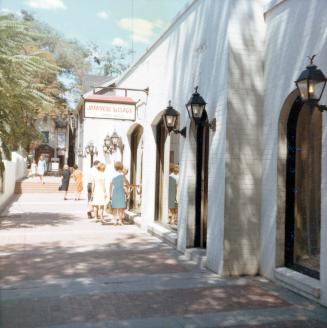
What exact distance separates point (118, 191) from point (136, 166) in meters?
2.53

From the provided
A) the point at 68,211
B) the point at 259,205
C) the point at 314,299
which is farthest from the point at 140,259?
the point at 68,211

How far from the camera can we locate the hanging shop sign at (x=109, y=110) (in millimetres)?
11855


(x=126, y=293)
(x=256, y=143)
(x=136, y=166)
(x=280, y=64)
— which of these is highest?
(x=280, y=64)

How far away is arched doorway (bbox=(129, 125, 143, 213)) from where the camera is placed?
13883 millimetres

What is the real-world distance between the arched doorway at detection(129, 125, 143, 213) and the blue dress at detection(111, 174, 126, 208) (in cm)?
168

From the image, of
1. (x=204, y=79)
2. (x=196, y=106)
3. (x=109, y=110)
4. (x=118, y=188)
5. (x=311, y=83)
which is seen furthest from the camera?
(x=109, y=110)

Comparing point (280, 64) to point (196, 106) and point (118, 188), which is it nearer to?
point (196, 106)

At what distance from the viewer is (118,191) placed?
1205 centimetres

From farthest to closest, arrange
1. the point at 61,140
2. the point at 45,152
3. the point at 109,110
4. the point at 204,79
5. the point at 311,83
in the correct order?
1. the point at 61,140
2. the point at 45,152
3. the point at 109,110
4. the point at 204,79
5. the point at 311,83

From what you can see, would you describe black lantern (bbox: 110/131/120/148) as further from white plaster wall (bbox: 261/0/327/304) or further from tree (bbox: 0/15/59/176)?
white plaster wall (bbox: 261/0/327/304)

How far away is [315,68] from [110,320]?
365 centimetres

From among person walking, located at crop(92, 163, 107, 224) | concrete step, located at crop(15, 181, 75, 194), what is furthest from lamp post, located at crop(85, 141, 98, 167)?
person walking, located at crop(92, 163, 107, 224)

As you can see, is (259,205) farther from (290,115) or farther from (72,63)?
(72,63)

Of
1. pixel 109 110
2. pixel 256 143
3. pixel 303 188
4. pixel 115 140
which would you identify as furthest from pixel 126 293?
pixel 115 140
